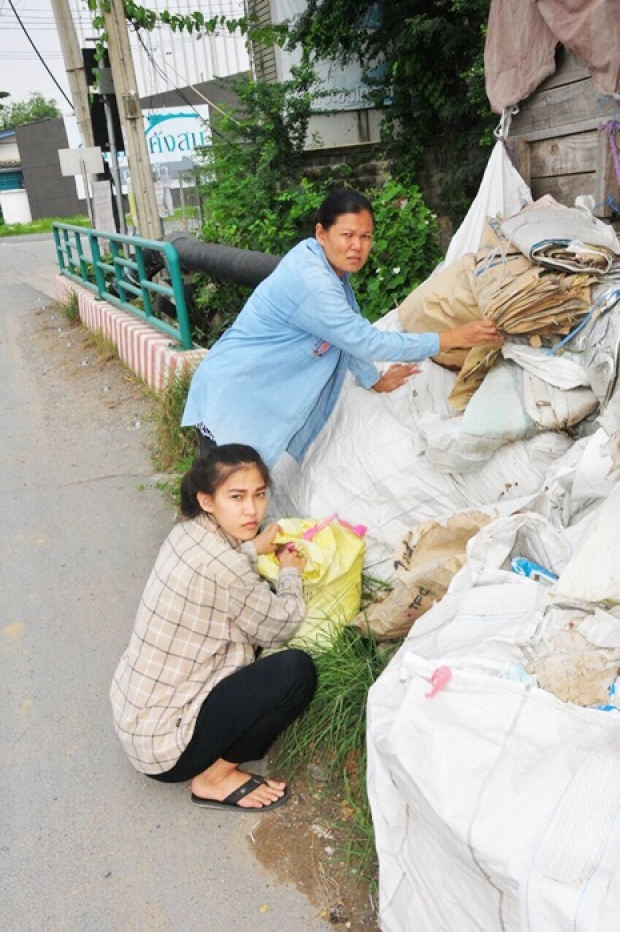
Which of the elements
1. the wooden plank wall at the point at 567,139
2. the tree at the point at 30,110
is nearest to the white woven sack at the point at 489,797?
the wooden plank wall at the point at 567,139

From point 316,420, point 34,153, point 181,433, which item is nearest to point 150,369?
point 181,433

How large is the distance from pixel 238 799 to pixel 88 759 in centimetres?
59

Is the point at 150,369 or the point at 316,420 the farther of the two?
the point at 150,369

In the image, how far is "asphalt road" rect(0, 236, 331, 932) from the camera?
2.15 m

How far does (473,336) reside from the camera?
121 inches

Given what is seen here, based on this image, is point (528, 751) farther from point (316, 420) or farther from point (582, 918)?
point (316, 420)

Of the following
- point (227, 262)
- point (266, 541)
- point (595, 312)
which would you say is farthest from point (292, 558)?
point (227, 262)

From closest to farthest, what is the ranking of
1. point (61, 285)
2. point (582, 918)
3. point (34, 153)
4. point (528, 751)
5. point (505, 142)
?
point (582, 918)
point (528, 751)
point (505, 142)
point (61, 285)
point (34, 153)

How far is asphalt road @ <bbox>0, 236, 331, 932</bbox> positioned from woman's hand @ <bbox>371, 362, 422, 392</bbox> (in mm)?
1433

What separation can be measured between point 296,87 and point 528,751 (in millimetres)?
7711

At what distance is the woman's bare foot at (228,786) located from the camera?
2426 millimetres

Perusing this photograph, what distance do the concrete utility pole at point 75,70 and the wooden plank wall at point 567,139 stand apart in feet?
23.8

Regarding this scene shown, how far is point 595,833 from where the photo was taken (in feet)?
4.71

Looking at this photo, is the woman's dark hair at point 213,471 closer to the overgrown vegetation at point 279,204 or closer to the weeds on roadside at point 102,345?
the overgrown vegetation at point 279,204
